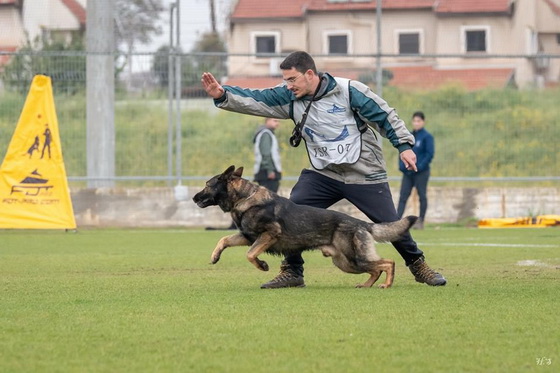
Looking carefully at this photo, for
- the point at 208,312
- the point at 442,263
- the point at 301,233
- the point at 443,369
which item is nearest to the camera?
the point at 443,369

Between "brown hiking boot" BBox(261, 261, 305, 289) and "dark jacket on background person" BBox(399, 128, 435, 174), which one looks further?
"dark jacket on background person" BBox(399, 128, 435, 174)

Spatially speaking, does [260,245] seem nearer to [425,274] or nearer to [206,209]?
[425,274]

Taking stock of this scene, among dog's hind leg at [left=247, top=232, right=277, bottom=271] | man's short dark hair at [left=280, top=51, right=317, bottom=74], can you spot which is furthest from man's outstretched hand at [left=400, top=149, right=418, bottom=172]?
dog's hind leg at [left=247, top=232, right=277, bottom=271]

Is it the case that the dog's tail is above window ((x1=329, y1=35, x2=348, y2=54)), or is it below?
below

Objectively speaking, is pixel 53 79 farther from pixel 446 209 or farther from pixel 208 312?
pixel 208 312

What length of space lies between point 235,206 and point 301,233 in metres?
0.62

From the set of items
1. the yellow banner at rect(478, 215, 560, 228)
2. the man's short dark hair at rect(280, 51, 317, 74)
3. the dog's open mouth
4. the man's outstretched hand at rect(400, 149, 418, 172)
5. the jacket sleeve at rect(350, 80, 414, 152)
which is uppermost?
the man's short dark hair at rect(280, 51, 317, 74)

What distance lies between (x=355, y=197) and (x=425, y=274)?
811 millimetres

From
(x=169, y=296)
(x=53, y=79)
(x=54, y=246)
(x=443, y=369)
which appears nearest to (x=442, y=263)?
(x=169, y=296)

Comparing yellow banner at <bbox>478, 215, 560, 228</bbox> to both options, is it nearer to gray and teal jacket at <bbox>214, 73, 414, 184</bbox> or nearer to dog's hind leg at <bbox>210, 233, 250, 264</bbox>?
gray and teal jacket at <bbox>214, 73, 414, 184</bbox>

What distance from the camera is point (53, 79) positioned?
17625 millimetres

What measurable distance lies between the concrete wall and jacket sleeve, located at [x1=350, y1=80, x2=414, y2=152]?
948 centimetres

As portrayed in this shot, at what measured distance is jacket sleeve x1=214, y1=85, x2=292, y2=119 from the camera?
8.20 meters

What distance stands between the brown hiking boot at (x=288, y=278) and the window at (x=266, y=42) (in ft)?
38.6
